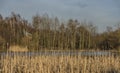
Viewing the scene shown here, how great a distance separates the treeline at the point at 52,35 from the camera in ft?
80.7

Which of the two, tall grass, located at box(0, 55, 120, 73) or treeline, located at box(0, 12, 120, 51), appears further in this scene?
treeline, located at box(0, 12, 120, 51)

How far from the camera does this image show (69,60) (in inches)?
441

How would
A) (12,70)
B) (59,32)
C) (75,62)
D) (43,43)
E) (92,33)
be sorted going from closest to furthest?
(12,70) → (75,62) → (43,43) → (59,32) → (92,33)

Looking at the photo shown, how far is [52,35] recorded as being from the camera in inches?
1000

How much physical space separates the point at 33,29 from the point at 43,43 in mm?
5781

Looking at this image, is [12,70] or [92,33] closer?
[12,70]

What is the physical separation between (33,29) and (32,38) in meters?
4.84

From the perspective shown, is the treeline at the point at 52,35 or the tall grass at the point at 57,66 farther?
the treeline at the point at 52,35

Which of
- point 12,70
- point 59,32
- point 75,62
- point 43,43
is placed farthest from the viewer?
point 59,32

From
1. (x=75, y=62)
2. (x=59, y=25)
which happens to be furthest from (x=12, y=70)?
(x=59, y=25)

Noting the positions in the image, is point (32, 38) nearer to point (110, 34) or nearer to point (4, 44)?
point (4, 44)

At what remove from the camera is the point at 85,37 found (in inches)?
1136

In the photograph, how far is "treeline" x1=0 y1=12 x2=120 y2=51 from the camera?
24.6m

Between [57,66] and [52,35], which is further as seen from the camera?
[52,35]
